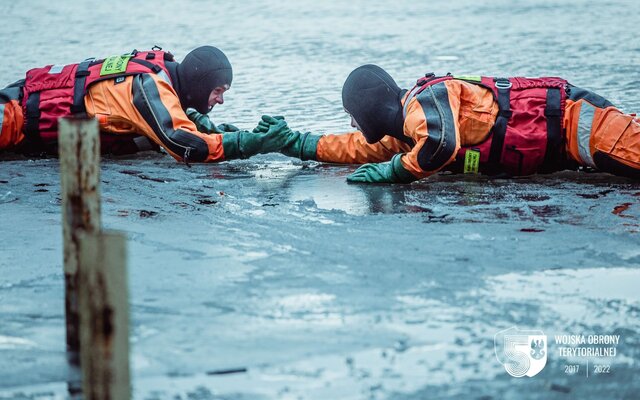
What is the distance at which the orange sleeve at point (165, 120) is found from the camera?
6.36 meters

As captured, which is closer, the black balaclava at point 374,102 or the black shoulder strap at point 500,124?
the black shoulder strap at point 500,124

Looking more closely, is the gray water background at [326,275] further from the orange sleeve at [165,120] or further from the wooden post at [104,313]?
the wooden post at [104,313]

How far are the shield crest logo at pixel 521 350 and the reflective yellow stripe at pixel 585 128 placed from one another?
2.35 metres

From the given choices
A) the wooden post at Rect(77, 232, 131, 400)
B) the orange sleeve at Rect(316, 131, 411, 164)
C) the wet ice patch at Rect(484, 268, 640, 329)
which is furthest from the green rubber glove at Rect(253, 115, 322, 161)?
the wooden post at Rect(77, 232, 131, 400)

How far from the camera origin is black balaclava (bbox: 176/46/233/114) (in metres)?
6.70

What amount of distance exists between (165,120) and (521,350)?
10.9 ft

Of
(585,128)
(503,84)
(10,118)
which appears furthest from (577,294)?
(10,118)

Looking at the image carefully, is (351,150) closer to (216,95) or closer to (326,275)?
(216,95)

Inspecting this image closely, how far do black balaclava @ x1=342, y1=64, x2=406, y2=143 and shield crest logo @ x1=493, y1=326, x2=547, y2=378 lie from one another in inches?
100

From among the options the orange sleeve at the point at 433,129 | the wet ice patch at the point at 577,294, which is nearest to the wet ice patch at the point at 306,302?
the wet ice patch at the point at 577,294

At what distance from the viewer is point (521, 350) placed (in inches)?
143

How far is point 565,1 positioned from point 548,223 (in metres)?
10.8

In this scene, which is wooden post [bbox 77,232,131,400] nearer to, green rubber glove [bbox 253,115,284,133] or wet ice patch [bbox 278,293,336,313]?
wet ice patch [bbox 278,293,336,313]

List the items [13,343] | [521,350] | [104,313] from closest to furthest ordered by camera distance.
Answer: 1. [104,313]
2. [521,350]
3. [13,343]
